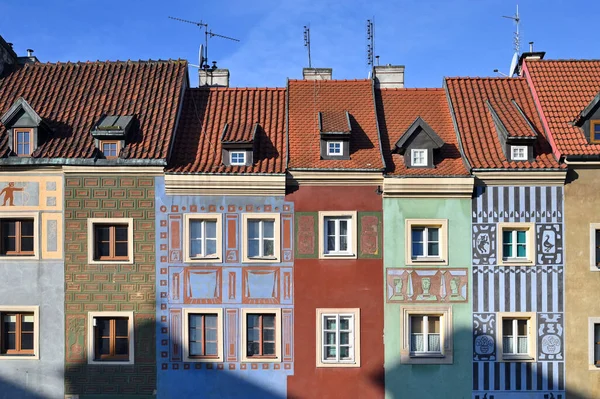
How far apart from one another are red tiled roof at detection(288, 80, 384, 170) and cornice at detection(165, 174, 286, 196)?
850mm

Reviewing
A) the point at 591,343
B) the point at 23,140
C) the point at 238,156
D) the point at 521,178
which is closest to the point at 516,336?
the point at 591,343

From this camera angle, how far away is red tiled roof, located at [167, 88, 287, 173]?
17403 millimetres

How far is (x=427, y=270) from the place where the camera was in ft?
55.8

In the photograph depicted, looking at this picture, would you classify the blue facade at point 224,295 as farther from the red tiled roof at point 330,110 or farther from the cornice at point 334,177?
the red tiled roof at point 330,110

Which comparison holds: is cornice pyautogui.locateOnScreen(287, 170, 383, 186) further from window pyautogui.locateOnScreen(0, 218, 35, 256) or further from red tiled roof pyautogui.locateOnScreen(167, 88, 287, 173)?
window pyautogui.locateOnScreen(0, 218, 35, 256)

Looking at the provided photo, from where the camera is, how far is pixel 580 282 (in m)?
16.9

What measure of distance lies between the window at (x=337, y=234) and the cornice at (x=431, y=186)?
1.49 m

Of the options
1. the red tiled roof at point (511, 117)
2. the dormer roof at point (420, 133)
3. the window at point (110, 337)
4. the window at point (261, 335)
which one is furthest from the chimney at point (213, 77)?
the red tiled roof at point (511, 117)

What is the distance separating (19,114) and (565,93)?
18167 millimetres

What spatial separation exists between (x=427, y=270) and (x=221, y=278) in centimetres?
638

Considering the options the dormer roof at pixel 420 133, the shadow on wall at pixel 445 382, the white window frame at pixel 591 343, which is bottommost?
the shadow on wall at pixel 445 382

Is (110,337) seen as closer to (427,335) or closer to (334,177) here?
(334,177)

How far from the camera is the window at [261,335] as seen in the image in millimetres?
16922

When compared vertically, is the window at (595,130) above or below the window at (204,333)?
above
